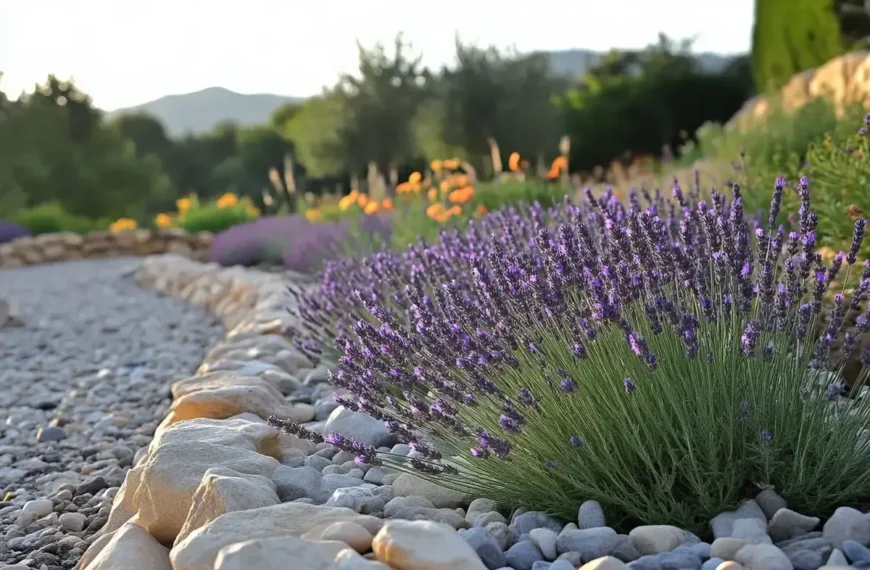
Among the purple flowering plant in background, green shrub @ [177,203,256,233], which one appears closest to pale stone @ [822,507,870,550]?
the purple flowering plant in background

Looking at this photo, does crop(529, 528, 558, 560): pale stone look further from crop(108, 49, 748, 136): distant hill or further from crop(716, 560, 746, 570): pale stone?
crop(108, 49, 748, 136): distant hill

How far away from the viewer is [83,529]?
254cm

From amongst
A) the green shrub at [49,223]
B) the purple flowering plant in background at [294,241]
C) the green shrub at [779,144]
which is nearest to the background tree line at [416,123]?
the green shrub at [49,223]

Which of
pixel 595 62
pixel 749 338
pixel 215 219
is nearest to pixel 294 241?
pixel 215 219

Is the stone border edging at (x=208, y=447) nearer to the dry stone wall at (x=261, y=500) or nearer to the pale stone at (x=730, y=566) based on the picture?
the dry stone wall at (x=261, y=500)

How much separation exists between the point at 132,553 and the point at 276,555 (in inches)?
21.0

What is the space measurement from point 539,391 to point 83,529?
4.91 ft

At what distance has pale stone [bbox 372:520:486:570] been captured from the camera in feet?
4.93

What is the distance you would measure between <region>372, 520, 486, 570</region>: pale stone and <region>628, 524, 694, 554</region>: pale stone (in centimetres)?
36

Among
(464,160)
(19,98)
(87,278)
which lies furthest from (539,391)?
(19,98)

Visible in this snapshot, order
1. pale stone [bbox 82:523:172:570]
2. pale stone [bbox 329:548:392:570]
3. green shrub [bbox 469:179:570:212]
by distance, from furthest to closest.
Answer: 1. green shrub [bbox 469:179:570:212]
2. pale stone [bbox 82:523:172:570]
3. pale stone [bbox 329:548:392:570]

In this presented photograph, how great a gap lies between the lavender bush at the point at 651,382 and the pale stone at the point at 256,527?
23cm

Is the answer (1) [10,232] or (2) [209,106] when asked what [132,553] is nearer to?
(1) [10,232]

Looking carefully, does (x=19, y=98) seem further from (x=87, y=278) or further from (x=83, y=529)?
(x=83, y=529)
